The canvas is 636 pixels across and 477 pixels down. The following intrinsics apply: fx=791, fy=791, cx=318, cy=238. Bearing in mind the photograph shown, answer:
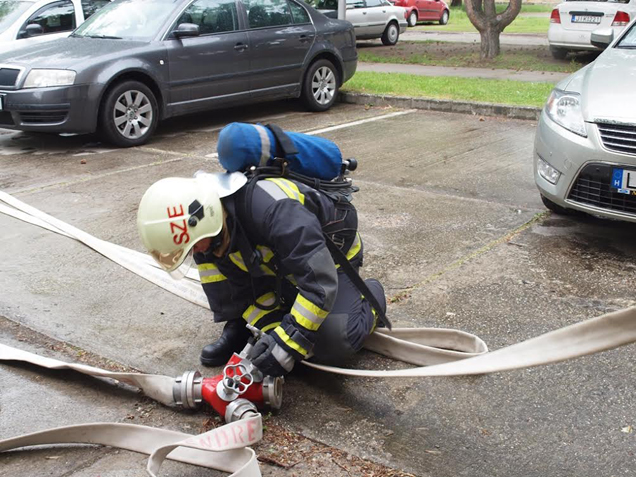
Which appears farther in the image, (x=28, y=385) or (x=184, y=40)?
(x=184, y=40)

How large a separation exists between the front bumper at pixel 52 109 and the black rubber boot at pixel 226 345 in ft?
16.6

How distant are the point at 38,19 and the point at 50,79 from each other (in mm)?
2871

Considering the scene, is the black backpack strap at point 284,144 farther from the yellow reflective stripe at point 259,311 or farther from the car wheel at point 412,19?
the car wheel at point 412,19

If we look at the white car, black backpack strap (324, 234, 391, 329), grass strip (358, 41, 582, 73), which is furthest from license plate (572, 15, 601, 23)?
black backpack strap (324, 234, 391, 329)

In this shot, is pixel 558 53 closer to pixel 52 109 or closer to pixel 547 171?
pixel 52 109

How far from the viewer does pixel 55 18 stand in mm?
10445

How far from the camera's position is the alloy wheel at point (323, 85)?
397 inches

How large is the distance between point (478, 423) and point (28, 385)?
1943mm

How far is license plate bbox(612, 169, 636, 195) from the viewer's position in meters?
4.54

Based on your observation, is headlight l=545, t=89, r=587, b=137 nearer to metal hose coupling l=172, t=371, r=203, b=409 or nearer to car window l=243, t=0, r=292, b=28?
metal hose coupling l=172, t=371, r=203, b=409

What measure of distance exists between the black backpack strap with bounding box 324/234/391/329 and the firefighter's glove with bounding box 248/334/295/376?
443mm

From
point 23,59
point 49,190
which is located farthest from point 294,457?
point 23,59

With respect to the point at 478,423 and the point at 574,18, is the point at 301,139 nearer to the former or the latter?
the point at 478,423

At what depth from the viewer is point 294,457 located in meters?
2.89
